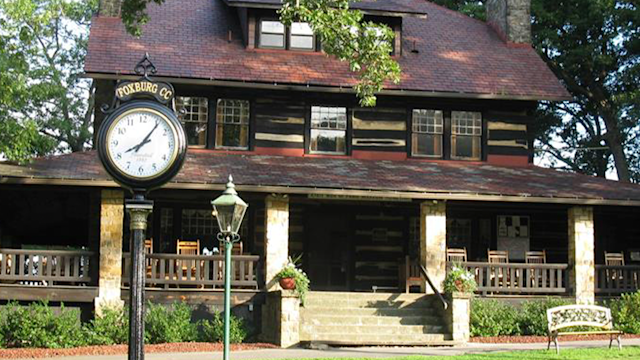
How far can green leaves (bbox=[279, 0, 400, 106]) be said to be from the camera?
1817 centimetres

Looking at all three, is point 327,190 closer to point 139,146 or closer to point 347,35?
point 347,35

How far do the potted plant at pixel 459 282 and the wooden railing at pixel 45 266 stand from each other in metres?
7.58

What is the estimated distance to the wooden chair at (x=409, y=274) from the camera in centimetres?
2356

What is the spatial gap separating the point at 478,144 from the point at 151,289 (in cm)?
1003

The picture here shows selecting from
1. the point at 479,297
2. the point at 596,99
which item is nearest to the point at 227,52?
the point at 479,297

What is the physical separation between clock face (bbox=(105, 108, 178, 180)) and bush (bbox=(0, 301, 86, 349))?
32.2 feet

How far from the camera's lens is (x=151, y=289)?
21.4 meters

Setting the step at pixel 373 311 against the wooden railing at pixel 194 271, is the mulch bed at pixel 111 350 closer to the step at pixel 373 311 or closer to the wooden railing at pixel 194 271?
the step at pixel 373 311

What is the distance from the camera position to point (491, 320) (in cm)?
2159

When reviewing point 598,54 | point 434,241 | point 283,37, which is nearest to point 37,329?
point 434,241

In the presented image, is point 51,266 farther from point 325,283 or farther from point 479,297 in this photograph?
point 479,297

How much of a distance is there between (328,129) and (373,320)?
6.52 meters

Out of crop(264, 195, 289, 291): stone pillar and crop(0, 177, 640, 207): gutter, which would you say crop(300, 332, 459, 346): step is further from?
crop(0, 177, 640, 207): gutter

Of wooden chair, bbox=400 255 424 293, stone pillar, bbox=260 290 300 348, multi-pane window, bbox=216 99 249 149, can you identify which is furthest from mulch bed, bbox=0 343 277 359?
multi-pane window, bbox=216 99 249 149
